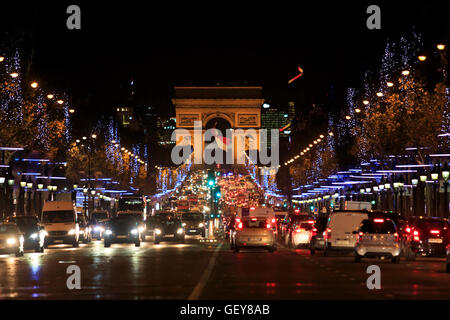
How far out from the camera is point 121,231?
193 feet

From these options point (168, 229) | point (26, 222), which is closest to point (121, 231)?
point (168, 229)

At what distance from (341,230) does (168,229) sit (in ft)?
68.7

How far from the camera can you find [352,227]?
45344mm

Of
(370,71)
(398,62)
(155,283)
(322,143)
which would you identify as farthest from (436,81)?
(322,143)

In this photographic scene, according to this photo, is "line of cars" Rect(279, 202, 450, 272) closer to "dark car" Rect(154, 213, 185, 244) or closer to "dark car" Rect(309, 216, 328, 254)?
"dark car" Rect(309, 216, 328, 254)

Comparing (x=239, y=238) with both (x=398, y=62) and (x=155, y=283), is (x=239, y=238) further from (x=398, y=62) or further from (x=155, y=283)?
(x=398, y=62)

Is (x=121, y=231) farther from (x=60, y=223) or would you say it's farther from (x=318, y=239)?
(x=318, y=239)

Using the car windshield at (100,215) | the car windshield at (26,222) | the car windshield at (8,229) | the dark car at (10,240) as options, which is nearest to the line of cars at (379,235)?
the dark car at (10,240)

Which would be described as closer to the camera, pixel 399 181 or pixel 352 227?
pixel 352 227

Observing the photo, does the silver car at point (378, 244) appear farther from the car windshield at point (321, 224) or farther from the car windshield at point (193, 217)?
the car windshield at point (193, 217)

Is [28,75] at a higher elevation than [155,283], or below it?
higher

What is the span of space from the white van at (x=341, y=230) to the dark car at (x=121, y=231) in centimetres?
1613

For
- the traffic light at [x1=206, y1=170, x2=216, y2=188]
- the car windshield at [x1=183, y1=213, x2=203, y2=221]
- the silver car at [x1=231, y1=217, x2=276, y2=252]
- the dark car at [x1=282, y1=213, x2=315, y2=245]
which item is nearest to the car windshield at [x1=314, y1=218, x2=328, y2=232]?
the silver car at [x1=231, y1=217, x2=276, y2=252]

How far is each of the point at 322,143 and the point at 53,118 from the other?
2099 inches
